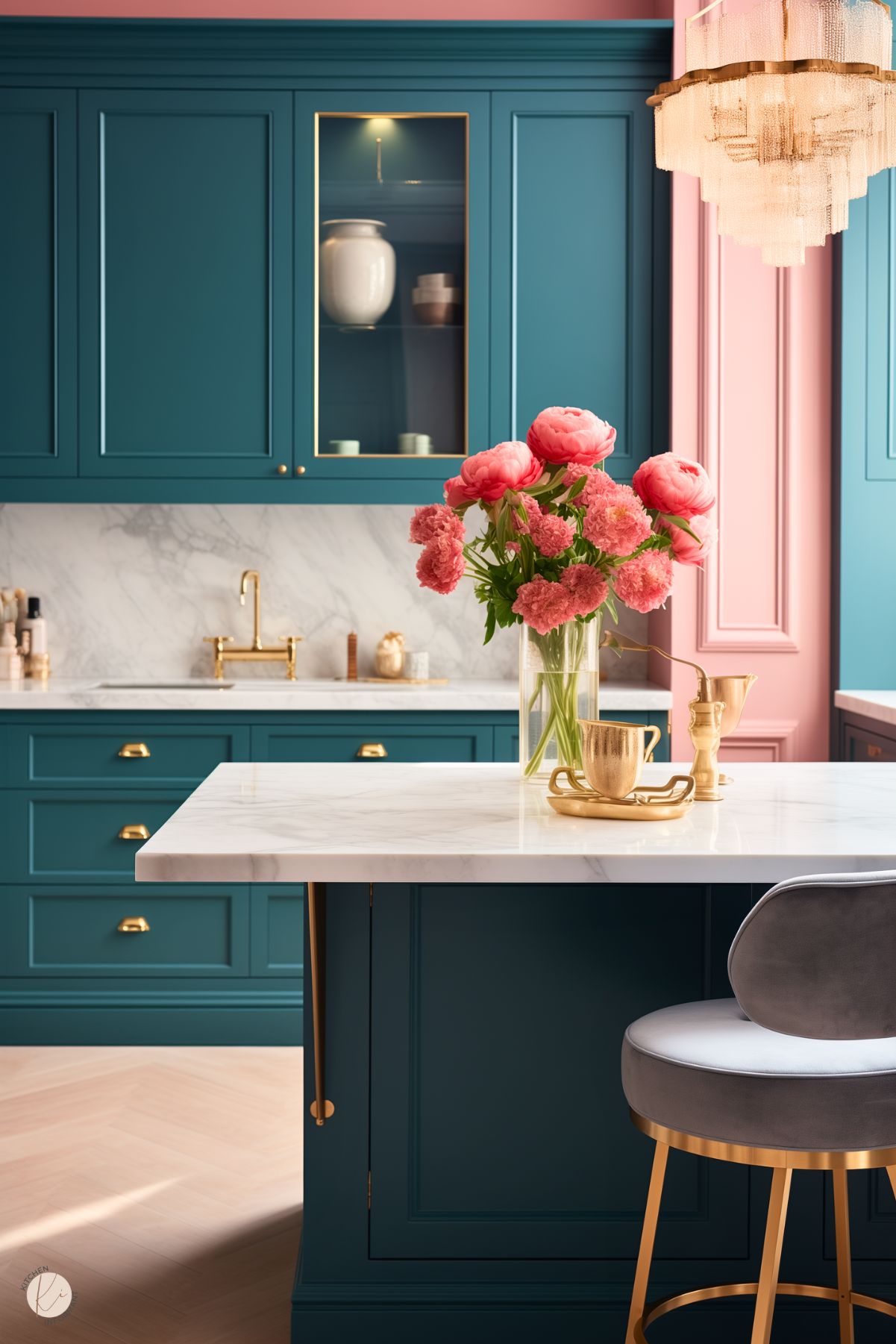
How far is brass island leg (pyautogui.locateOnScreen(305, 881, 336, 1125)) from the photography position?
1788mm

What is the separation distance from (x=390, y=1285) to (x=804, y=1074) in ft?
2.73

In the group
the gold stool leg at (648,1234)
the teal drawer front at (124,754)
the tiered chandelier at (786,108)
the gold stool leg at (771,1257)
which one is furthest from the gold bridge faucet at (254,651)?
the gold stool leg at (771,1257)

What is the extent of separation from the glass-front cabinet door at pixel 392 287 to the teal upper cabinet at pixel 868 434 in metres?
1.00

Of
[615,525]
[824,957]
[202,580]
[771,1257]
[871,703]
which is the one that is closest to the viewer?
[824,957]

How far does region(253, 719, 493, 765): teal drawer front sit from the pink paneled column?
1.97 ft

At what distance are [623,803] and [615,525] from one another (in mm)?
409

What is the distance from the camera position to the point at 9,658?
3693mm

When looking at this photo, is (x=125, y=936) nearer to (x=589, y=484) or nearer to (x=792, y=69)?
(x=589, y=484)

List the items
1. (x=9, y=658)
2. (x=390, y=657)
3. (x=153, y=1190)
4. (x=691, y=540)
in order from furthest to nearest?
(x=390, y=657) → (x=9, y=658) → (x=153, y=1190) → (x=691, y=540)

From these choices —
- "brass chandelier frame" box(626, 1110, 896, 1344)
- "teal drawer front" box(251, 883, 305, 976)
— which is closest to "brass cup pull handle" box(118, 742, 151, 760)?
"teal drawer front" box(251, 883, 305, 976)

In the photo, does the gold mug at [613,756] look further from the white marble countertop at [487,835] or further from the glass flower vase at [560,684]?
the glass flower vase at [560,684]

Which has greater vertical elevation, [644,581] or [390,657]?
[644,581]

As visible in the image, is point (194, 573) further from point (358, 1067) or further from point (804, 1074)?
point (804, 1074)

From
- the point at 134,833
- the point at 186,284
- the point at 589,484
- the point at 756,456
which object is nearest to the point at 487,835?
the point at 589,484
